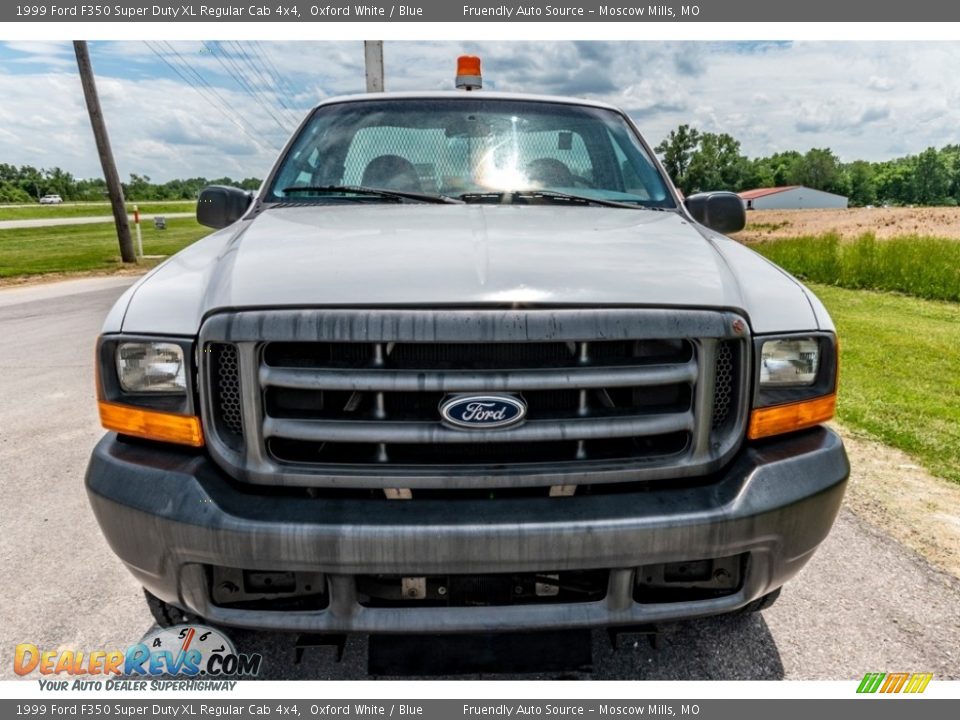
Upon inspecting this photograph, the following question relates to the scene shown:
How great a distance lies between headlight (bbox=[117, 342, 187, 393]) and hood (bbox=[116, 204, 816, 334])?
0.06m

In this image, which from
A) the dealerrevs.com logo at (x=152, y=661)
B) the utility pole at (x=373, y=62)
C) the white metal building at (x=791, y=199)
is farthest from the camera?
the white metal building at (x=791, y=199)

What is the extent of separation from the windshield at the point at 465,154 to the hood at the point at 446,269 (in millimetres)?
501

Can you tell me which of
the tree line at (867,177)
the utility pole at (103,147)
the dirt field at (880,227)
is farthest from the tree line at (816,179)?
the utility pole at (103,147)

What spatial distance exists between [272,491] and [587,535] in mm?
865

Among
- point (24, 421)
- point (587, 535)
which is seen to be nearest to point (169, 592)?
point (587, 535)

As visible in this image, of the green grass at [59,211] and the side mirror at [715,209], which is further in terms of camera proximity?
the green grass at [59,211]

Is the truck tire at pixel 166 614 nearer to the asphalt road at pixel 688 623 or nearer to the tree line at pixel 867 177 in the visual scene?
the asphalt road at pixel 688 623

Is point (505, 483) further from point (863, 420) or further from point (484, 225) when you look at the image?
point (863, 420)

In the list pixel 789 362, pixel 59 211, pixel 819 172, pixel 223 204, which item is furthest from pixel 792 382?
pixel 819 172

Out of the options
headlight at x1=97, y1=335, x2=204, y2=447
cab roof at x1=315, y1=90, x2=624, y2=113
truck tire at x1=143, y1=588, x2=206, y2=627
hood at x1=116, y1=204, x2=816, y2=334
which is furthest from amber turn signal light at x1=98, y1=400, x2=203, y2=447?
cab roof at x1=315, y1=90, x2=624, y2=113

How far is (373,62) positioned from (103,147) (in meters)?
10.7

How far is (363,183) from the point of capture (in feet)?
10.4

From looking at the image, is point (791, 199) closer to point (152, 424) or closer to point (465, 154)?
point (465, 154)

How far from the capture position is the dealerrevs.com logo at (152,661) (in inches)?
92.8
